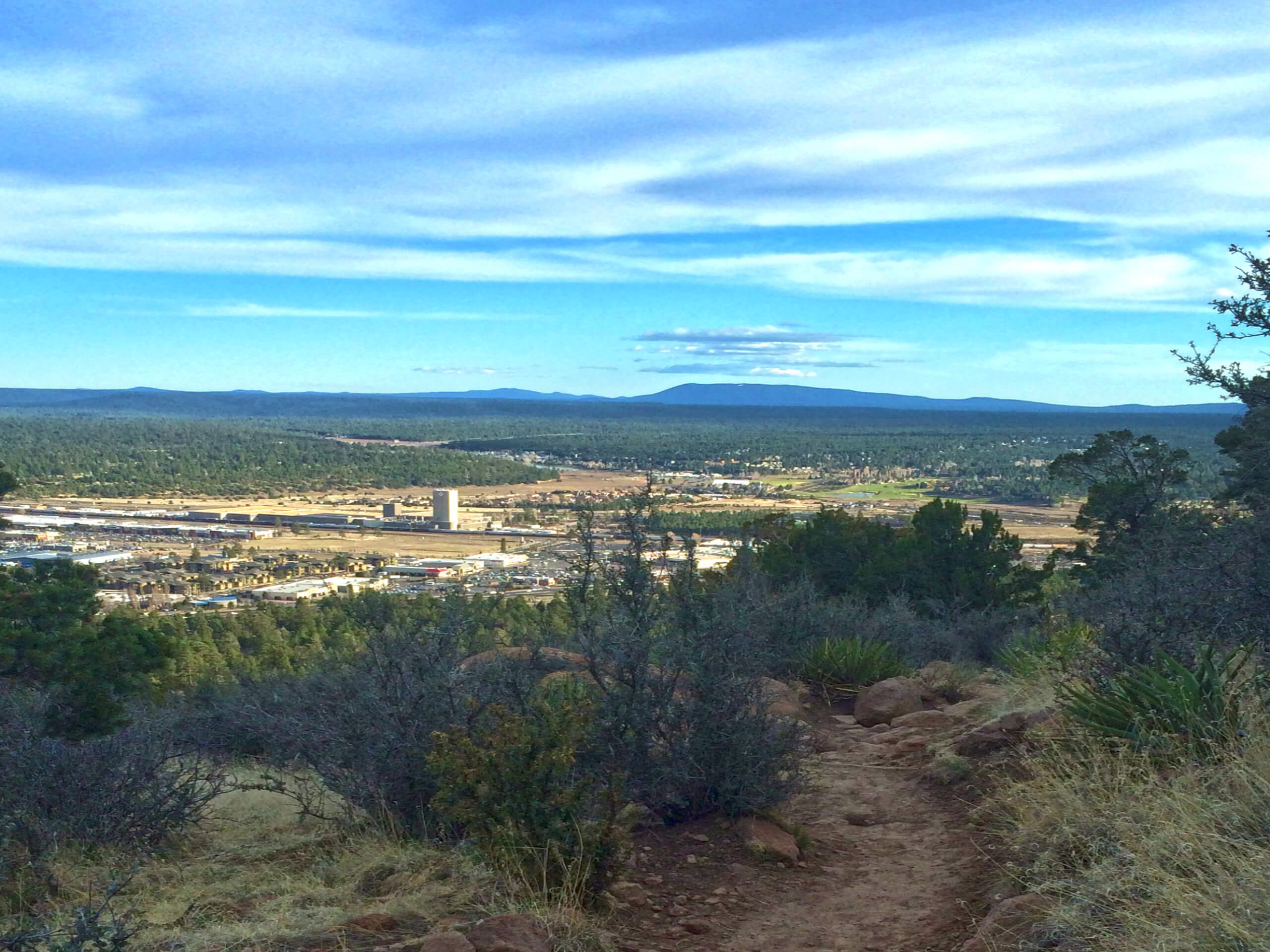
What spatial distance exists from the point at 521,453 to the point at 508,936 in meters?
136

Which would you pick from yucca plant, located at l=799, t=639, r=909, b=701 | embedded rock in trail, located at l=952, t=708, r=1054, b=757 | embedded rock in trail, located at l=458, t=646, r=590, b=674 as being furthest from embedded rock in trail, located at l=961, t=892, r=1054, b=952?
yucca plant, located at l=799, t=639, r=909, b=701

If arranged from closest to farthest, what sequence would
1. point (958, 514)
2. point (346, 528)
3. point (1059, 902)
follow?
point (1059, 902) → point (958, 514) → point (346, 528)

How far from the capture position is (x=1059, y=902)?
165 inches

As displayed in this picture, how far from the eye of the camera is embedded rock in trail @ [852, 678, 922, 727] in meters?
9.71

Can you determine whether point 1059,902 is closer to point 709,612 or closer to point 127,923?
point 709,612

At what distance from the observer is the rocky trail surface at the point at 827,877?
4781 mm

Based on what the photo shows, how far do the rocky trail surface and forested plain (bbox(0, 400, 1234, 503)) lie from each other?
60.9m

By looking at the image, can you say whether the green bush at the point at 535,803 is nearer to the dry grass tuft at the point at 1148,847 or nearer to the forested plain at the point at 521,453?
the dry grass tuft at the point at 1148,847

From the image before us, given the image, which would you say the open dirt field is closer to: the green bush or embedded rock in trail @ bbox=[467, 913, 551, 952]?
the green bush

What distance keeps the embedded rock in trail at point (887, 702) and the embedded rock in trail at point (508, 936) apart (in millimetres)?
5926

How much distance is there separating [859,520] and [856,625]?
9.88m

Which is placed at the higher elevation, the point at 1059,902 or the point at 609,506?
the point at 609,506

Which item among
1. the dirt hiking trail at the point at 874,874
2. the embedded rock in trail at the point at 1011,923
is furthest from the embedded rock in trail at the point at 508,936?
the embedded rock in trail at the point at 1011,923

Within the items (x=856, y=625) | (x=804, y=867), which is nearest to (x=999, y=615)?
(x=856, y=625)
